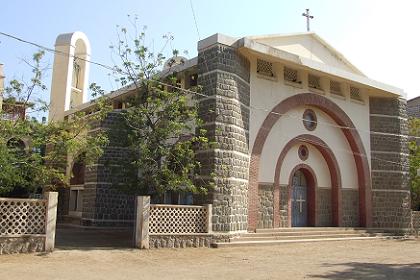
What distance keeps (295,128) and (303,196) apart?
276cm

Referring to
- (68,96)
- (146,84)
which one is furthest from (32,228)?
(68,96)

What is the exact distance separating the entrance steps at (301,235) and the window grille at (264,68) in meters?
5.27

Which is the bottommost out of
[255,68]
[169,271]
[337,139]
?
[169,271]

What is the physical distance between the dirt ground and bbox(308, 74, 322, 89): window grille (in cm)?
660

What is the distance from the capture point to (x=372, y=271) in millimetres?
9594

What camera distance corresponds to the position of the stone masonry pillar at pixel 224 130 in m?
13.1

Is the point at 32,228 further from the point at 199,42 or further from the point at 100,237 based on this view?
the point at 199,42

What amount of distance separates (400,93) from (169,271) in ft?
46.3

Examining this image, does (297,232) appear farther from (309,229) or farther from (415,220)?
(415,220)

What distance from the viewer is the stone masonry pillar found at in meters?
13.1

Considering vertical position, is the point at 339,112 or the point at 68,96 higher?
the point at 68,96

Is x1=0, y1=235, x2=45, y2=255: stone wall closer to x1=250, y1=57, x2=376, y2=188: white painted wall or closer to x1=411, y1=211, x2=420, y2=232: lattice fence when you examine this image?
x1=250, y1=57, x2=376, y2=188: white painted wall

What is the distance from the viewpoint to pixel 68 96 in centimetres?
2330

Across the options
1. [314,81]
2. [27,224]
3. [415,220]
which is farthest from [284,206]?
[27,224]
